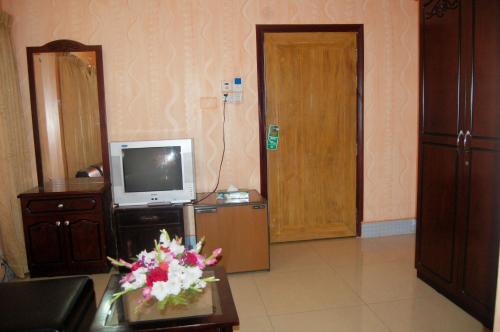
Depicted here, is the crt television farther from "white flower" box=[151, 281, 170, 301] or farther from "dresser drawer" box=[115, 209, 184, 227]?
"white flower" box=[151, 281, 170, 301]

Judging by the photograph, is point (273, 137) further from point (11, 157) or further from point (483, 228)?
point (11, 157)

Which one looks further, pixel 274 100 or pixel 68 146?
pixel 274 100

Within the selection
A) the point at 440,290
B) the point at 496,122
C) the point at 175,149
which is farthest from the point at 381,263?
the point at 175,149

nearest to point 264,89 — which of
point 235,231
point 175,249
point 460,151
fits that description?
point 235,231

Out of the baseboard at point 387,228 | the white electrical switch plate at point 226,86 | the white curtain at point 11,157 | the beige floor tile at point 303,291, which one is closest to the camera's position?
the beige floor tile at point 303,291

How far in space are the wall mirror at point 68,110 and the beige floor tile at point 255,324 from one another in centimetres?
198

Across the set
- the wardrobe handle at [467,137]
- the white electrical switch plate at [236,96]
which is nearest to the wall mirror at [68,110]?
the white electrical switch plate at [236,96]

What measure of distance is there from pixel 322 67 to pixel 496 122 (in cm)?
202

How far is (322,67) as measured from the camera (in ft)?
13.6

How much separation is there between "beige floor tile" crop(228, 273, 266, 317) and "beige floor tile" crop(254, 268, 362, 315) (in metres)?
0.05

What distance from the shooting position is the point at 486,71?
8.11 ft

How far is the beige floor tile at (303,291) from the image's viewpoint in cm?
298

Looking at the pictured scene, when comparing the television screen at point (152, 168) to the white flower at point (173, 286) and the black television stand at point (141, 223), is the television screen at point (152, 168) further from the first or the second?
the white flower at point (173, 286)

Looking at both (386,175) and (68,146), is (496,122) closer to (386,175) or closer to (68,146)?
(386,175)
